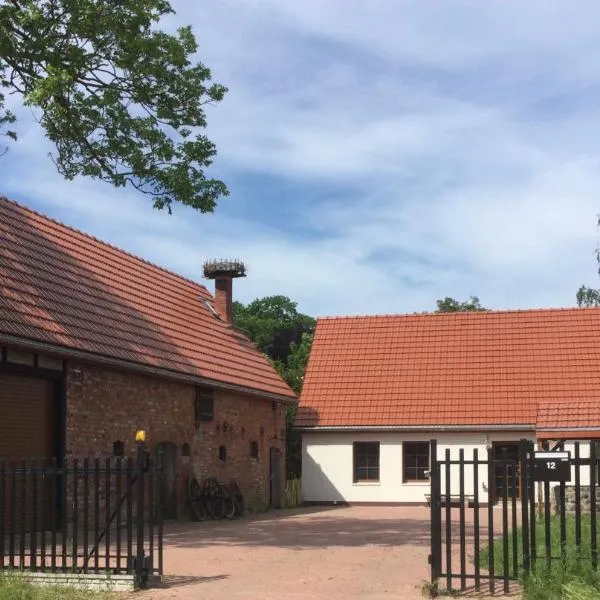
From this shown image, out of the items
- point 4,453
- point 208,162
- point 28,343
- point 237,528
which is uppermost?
point 208,162

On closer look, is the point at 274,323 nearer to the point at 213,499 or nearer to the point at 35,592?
the point at 213,499

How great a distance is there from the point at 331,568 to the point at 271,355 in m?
45.8

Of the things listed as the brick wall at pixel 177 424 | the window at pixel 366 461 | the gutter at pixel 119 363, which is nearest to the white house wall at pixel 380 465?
the window at pixel 366 461

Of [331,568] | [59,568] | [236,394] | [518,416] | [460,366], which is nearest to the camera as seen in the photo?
[59,568]

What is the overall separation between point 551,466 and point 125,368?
12.1 metres

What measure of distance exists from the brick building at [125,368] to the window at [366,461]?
237cm

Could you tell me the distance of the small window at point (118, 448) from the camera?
2069 centimetres

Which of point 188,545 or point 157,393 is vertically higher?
point 157,393

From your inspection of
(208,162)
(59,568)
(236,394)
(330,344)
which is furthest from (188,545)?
(330,344)

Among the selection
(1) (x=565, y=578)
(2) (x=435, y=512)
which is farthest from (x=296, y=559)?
(1) (x=565, y=578)

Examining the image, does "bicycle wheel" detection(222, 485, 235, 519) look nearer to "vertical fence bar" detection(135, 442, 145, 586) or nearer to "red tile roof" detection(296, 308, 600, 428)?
"red tile roof" detection(296, 308, 600, 428)

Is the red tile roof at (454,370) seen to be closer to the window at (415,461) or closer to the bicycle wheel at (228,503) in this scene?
the window at (415,461)

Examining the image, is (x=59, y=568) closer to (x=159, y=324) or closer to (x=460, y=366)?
(x=159, y=324)

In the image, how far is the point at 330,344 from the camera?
34719 millimetres
